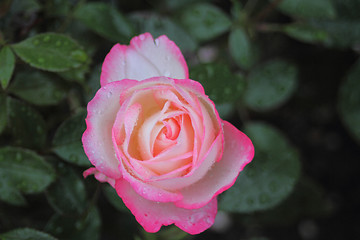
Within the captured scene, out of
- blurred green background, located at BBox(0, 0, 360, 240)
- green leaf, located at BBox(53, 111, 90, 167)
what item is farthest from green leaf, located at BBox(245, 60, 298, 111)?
green leaf, located at BBox(53, 111, 90, 167)

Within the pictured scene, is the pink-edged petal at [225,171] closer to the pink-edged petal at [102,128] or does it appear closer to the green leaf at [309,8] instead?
the pink-edged petal at [102,128]

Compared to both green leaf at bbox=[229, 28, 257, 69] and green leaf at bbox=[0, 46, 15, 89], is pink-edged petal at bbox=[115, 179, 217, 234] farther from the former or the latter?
green leaf at bbox=[229, 28, 257, 69]

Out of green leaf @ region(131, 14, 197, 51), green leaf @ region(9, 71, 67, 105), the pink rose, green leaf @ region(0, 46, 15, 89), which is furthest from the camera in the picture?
green leaf @ region(131, 14, 197, 51)

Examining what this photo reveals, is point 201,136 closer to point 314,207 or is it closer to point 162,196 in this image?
point 162,196

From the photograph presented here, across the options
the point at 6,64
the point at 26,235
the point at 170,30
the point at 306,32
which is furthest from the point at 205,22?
the point at 26,235

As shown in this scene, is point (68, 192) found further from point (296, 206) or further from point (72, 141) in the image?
point (296, 206)

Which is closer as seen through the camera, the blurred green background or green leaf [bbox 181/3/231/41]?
the blurred green background
